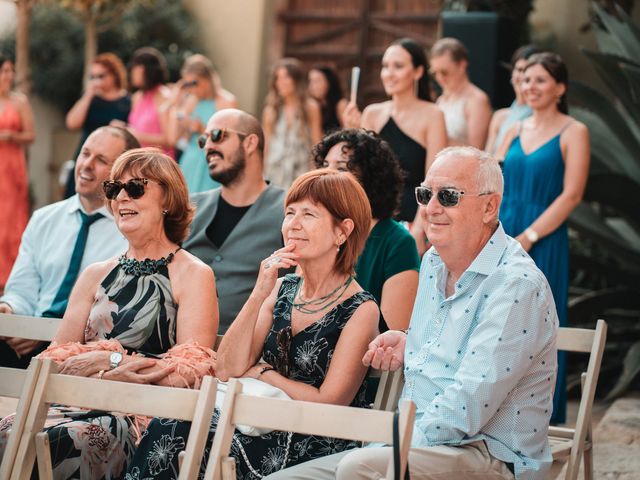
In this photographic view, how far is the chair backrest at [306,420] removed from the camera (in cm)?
318

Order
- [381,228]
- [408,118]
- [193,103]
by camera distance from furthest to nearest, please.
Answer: [193,103]
[408,118]
[381,228]

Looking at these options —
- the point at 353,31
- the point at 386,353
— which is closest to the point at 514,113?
the point at 386,353

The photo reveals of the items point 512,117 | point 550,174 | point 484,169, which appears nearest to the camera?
point 484,169

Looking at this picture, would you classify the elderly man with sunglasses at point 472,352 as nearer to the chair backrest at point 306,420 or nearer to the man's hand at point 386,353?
the man's hand at point 386,353

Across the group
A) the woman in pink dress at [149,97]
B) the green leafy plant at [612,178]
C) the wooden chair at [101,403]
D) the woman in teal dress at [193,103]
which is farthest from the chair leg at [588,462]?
the woman in pink dress at [149,97]

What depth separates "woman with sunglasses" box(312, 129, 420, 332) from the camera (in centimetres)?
486

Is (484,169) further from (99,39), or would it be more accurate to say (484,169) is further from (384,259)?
(99,39)

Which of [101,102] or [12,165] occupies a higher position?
[101,102]

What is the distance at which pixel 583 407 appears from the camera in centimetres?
425

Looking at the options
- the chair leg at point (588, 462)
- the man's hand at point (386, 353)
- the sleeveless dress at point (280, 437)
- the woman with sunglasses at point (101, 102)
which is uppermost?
the woman with sunglasses at point (101, 102)

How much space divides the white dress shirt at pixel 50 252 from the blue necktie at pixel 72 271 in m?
0.02

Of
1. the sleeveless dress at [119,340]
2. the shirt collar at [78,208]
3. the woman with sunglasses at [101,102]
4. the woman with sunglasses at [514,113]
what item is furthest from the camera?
the woman with sunglasses at [101,102]

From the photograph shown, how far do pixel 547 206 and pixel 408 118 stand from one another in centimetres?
99

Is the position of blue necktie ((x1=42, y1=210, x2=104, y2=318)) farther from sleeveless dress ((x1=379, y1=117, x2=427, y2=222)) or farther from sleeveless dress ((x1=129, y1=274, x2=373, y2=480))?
sleeveless dress ((x1=379, y1=117, x2=427, y2=222))
